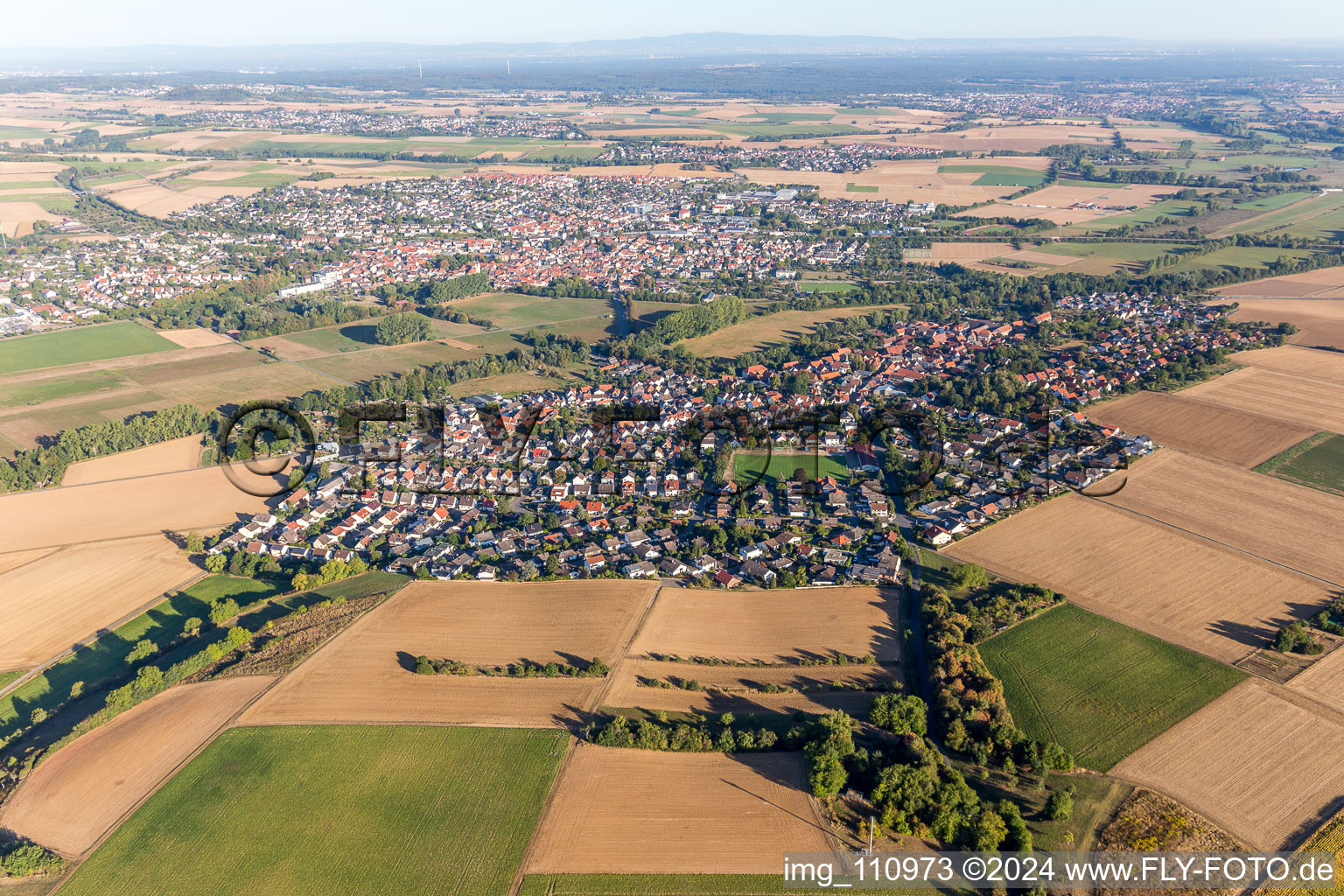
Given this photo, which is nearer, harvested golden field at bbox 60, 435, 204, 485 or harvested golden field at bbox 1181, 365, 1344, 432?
harvested golden field at bbox 60, 435, 204, 485

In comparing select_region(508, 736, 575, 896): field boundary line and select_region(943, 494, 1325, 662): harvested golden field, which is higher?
select_region(943, 494, 1325, 662): harvested golden field

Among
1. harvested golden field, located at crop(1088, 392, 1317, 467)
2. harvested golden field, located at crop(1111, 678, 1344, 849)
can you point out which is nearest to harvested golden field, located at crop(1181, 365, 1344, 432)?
harvested golden field, located at crop(1088, 392, 1317, 467)

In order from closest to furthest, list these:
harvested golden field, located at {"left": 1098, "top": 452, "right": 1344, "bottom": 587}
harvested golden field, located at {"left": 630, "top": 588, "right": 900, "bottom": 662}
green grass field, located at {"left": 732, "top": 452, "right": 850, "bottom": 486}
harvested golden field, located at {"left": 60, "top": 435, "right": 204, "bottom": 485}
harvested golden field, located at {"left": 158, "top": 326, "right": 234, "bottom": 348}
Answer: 1. harvested golden field, located at {"left": 630, "top": 588, "right": 900, "bottom": 662}
2. harvested golden field, located at {"left": 1098, "top": 452, "right": 1344, "bottom": 587}
3. green grass field, located at {"left": 732, "top": 452, "right": 850, "bottom": 486}
4. harvested golden field, located at {"left": 60, "top": 435, "right": 204, "bottom": 485}
5. harvested golden field, located at {"left": 158, "top": 326, "right": 234, "bottom": 348}

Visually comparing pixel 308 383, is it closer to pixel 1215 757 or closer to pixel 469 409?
pixel 469 409

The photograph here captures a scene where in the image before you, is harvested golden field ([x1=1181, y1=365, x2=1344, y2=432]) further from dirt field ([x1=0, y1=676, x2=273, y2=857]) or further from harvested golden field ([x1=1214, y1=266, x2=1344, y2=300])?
dirt field ([x1=0, y1=676, x2=273, y2=857])

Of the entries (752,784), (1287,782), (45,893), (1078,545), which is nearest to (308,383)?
(45,893)

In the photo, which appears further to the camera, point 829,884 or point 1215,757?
point 1215,757

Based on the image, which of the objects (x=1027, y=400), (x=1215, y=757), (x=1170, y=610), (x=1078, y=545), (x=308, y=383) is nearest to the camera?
(x=1215, y=757)
